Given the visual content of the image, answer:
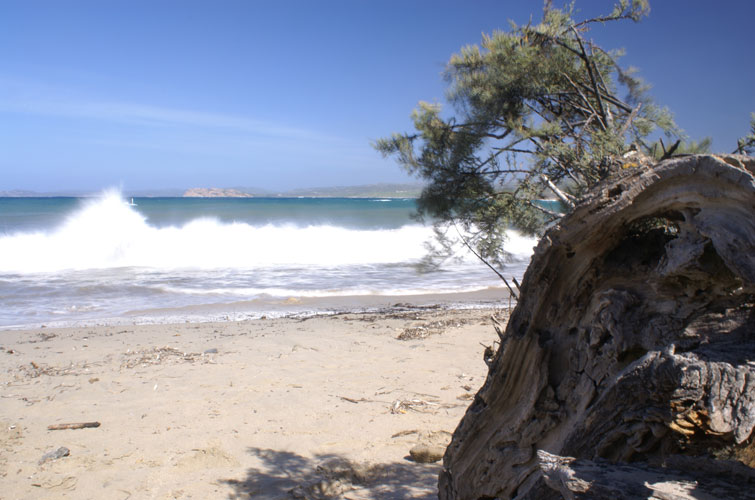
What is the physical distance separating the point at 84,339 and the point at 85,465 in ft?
15.9

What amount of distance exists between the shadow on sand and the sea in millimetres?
2200

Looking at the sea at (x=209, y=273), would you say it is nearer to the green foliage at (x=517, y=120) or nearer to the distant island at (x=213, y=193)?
the green foliage at (x=517, y=120)

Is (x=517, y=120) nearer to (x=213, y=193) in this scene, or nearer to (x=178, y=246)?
(x=178, y=246)

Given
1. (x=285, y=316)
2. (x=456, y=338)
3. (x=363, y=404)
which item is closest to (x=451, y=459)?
(x=363, y=404)

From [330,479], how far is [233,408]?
1.91 m

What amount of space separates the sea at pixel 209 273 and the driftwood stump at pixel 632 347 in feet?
8.88

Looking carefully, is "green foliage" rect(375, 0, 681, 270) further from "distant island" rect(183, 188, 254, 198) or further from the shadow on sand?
"distant island" rect(183, 188, 254, 198)

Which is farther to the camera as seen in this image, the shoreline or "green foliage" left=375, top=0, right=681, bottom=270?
the shoreline

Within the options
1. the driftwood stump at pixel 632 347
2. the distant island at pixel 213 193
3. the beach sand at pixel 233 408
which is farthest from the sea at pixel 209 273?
the distant island at pixel 213 193

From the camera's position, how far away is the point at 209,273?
54.6ft

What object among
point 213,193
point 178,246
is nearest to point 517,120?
point 178,246

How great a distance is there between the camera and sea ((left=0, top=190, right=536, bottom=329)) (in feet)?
37.9

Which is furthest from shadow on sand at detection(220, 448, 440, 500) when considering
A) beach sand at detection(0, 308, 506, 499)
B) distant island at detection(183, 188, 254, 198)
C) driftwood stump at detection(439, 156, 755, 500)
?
distant island at detection(183, 188, 254, 198)

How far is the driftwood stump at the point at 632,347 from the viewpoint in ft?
5.97
